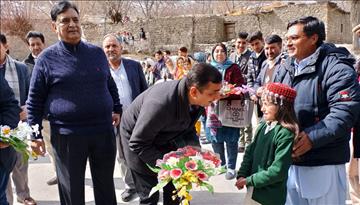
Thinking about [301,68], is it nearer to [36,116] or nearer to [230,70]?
[36,116]

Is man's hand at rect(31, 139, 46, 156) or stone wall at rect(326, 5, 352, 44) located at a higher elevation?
stone wall at rect(326, 5, 352, 44)

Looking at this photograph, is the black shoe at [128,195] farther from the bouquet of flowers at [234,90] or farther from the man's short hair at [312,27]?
the man's short hair at [312,27]

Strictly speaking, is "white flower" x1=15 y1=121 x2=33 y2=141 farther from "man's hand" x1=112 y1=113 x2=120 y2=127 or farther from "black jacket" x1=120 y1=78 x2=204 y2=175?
"man's hand" x1=112 y1=113 x2=120 y2=127

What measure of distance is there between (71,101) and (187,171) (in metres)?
1.19

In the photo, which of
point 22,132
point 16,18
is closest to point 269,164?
point 22,132

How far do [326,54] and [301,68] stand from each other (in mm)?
181

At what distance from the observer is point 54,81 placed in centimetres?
301

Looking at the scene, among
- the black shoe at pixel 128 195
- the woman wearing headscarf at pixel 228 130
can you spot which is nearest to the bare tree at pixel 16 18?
the woman wearing headscarf at pixel 228 130

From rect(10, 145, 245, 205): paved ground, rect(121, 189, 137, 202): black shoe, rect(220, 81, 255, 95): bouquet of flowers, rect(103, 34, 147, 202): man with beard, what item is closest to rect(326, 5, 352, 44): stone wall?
rect(220, 81, 255, 95): bouquet of flowers

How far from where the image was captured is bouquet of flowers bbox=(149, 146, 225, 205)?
2254 millimetres

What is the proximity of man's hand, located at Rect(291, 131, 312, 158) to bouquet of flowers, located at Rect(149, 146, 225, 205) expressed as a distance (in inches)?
21.8

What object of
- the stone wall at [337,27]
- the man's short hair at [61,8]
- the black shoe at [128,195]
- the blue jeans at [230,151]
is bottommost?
the black shoe at [128,195]

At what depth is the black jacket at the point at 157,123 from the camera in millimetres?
2576

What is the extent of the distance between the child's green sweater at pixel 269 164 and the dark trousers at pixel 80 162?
3.61ft
